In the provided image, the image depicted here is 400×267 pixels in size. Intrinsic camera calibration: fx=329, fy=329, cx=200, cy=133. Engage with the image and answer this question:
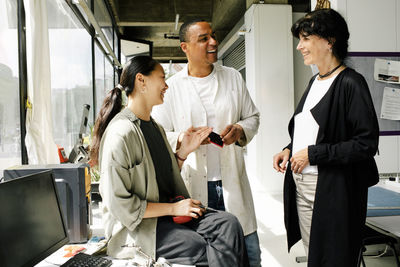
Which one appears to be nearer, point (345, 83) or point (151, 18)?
point (345, 83)

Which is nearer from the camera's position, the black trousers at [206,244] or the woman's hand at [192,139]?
the black trousers at [206,244]

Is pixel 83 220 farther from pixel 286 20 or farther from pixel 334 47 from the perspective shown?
pixel 286 20

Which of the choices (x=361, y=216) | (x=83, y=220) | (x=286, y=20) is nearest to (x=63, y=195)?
(x=83, y=220)

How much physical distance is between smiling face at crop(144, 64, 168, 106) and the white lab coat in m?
0.27

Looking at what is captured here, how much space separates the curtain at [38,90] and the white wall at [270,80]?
13.5 feet

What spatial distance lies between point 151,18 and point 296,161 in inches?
280

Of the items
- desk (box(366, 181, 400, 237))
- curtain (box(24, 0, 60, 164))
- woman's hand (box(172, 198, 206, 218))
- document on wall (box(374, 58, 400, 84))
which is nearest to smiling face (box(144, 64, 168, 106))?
woman's hand (box(172, 198, 206, 218))

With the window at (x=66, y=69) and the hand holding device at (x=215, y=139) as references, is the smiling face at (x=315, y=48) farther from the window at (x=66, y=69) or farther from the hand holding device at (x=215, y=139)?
the window at (x=66, y=69)

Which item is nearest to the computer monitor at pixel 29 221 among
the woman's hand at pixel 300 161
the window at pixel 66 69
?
the woman's hand at pixel 300 161

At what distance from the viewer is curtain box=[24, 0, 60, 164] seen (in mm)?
2305

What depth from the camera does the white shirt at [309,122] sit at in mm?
1700

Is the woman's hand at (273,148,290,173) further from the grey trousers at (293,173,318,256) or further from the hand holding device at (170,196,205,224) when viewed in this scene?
the hand holding device at (170,196,205,224)

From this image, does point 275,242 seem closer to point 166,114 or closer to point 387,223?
point 387,223

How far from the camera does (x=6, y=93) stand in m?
2.30
